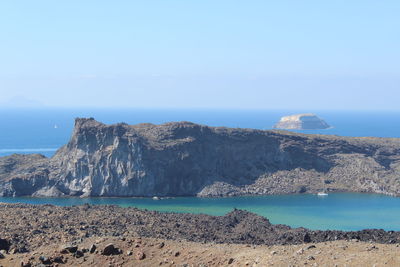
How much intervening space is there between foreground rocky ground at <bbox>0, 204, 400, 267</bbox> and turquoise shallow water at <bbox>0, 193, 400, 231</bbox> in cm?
1368

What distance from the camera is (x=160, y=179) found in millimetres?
90750

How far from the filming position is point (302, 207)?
77438 millimetres

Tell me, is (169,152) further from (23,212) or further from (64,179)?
(23,212)

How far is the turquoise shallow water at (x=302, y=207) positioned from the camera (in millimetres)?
65875

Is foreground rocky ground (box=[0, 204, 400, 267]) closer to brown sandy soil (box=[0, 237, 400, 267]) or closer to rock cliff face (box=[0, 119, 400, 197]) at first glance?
brown sandy soil (box=[0, 237, 400, 267])

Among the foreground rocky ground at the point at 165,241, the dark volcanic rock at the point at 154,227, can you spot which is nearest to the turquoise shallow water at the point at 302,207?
the dark volcanic rock at the point at 154,227

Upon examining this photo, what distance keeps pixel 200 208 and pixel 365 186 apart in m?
31.6

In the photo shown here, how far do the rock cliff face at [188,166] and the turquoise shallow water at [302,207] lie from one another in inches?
152

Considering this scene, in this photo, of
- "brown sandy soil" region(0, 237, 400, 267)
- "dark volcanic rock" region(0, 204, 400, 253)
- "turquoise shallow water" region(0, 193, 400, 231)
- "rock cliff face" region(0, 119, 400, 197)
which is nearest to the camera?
"brown sandy soil" region(0, 237, 400, 267)

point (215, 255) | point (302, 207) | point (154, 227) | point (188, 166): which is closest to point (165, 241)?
point (215, 255)

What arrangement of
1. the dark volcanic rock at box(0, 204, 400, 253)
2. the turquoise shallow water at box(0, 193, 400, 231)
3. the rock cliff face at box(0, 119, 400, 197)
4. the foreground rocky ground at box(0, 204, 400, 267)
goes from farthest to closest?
the rock cliff face at box(0, 119, 400, 197) < the turquoise shallow water at box(0, 193, 400, 231) < the dark volcanic rock at box(0, 204, 400, 253) < the foreground rocky ground at box(0, 204, 400, 267)

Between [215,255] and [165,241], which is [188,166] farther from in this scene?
[215,255]

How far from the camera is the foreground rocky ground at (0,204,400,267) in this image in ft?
82.8

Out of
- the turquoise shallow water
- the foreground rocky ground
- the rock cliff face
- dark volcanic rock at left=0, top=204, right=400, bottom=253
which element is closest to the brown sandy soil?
the foreground rocky ground
